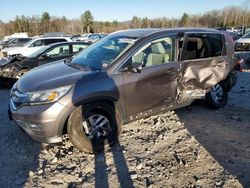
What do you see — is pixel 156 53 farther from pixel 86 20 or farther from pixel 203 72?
pixel 86 20

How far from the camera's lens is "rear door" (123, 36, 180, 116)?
4.27m

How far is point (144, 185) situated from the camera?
10.7ft

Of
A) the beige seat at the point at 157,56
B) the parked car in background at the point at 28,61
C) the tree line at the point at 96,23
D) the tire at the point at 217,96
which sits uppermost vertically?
the tree line at the point at 96,23

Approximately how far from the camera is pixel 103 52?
15.3 feet

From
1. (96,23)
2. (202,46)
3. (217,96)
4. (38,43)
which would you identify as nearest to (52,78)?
(202,46)

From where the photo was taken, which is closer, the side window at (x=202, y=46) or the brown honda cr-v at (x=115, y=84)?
the brown honda cr-v at (x=115, y=84)

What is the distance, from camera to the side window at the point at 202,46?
4.99m

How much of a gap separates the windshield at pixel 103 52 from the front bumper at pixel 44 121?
967mm

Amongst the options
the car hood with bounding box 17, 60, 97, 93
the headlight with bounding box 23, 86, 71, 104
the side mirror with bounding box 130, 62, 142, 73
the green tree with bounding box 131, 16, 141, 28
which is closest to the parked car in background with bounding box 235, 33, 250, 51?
the side mirror with bounding box 130, 62, 142, 73

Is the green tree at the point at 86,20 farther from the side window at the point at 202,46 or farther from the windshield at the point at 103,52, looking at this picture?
the windshield at the point at 103,52

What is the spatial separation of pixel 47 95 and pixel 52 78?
1.34ft

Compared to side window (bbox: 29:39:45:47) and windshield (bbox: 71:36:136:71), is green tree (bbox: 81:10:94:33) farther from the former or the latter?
windshield (bbox: 71:36:136:71)

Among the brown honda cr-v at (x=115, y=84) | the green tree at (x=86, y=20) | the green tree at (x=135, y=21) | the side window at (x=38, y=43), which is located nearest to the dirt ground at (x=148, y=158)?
the brown honda cr-v at (x=115, y=84)

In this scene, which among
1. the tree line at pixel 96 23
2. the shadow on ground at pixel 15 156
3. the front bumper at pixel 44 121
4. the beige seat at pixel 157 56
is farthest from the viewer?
the tree line at pixel 96 23
